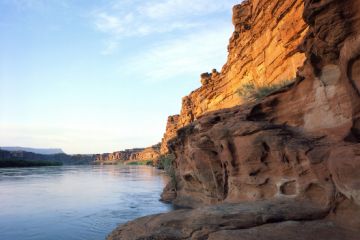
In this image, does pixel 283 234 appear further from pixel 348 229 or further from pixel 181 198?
pixel 181 198

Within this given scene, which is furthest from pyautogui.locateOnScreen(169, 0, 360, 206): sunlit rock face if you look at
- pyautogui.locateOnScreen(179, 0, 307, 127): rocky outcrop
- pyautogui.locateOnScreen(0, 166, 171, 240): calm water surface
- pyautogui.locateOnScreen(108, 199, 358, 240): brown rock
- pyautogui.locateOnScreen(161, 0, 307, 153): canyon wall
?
pyautogui.locateOnScreen(0, 166, 171, 240): calm water surface

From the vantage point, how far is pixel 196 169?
72.7 feet

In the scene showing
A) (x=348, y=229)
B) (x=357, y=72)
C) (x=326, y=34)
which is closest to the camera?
(x=348, y=229)

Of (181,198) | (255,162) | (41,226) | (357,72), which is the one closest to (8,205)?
(41,226)

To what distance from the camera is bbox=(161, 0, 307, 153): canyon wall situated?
24.5m

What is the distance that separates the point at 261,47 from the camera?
32.2m

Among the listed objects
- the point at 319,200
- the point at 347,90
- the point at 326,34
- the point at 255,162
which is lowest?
the point at 319,200

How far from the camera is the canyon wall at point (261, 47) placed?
80.3 feet

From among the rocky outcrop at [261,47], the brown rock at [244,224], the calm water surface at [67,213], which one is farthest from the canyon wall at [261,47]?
the calm water surface at [67,213]

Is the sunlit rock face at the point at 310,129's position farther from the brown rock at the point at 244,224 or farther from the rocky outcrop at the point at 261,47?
the rocky outcrop at the point at 261,47

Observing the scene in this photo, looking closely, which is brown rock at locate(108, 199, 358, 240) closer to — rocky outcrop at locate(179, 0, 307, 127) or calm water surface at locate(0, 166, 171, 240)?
rocky outcrop at locate(179, 0, 307, 127)

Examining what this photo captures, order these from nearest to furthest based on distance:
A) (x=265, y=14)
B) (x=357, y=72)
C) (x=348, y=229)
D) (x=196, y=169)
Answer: (x=348, y=229) < (x=357, y=72) < (x=196, y=169) < (x=265, y=14)

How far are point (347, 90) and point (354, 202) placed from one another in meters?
3.50

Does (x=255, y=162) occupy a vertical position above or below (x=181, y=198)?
above
